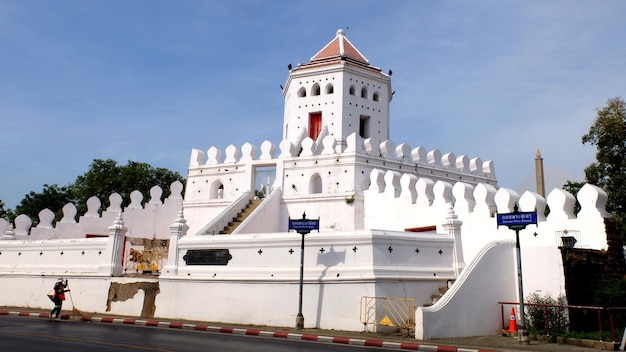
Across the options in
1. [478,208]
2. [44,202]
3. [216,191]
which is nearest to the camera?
[478,208]

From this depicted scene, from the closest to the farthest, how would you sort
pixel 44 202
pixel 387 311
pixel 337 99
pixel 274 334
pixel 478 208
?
pixel 274 334 < pixel 387 311 < pixel 478 208 < pixel 337 99 < pixel 44 202

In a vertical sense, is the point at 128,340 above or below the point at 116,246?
below

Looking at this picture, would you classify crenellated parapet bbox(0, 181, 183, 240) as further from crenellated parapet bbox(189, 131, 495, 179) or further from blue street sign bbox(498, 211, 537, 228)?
blue street sign bbox(498, 211, 537, 228)

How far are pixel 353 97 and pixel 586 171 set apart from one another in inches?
436

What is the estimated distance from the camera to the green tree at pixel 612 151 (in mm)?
22625

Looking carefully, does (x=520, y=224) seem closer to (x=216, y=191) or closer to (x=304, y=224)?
(x=304, y=224)

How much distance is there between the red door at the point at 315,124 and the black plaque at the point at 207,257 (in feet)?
40.8

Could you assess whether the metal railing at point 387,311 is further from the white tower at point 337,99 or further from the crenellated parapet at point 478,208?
the white tower at point 337,99

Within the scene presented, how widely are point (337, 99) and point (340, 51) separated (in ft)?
10.8

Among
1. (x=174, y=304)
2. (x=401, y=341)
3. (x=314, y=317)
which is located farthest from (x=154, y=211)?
(x=401, y=341)

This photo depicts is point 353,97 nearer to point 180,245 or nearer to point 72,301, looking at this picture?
point 180,245

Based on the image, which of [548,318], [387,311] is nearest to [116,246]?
[387,311]

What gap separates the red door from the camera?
26.7m

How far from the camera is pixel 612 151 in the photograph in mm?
23125
